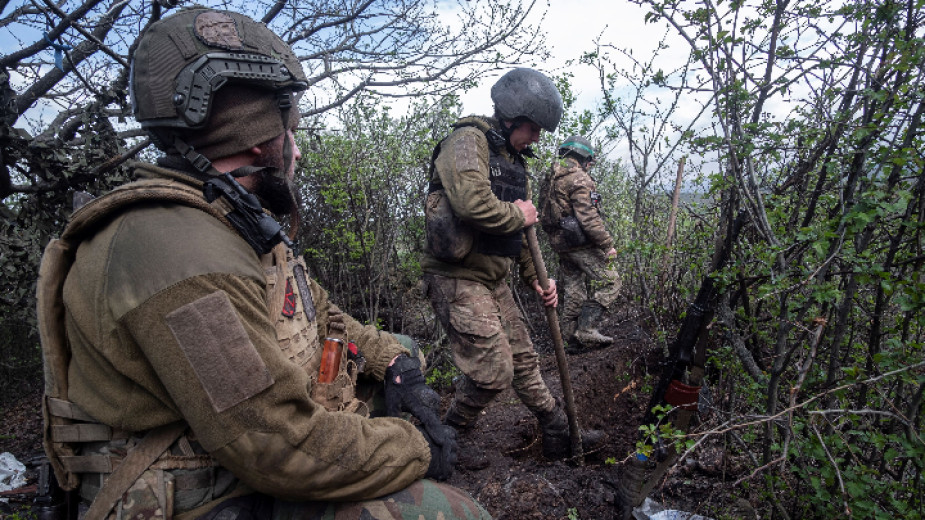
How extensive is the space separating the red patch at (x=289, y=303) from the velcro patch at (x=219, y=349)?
348 millimetres

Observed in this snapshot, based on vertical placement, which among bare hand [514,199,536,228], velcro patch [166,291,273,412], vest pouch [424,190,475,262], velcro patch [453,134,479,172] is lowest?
velcro patch [166,291,273,412]

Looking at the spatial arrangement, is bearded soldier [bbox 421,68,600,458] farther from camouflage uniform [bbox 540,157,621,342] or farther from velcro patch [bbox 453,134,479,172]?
camouflage uniform [bbox 540,157,621,342]

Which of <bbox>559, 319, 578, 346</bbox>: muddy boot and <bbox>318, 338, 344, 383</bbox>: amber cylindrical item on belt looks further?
<bbox>559, 319, 578, 346</bbox>: muddy boot

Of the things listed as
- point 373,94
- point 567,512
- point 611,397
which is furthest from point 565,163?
point 567,512

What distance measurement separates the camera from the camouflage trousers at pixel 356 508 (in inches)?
56.0

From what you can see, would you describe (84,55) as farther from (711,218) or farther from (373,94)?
(711,218)

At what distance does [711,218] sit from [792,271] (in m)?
1.18

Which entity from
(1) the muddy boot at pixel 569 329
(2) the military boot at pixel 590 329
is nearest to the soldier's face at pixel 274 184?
(2) the military boot at pixel 590 329

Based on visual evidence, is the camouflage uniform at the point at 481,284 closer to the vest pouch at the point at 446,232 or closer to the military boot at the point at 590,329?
the vest pouch at the point at 446,232

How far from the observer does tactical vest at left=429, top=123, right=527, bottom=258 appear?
3.44 m

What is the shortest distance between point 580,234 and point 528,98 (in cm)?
289

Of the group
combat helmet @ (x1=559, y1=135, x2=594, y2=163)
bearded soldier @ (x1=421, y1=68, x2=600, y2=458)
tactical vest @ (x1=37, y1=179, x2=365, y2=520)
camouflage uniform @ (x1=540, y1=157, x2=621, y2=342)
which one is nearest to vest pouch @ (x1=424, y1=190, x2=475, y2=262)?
bearded soldier @ (x1=421, y1=68, x2=600, y2=458)

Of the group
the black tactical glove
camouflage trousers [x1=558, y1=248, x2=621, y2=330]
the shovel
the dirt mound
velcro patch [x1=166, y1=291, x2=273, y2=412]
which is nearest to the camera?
velcro patch [x1=166, y1=291, x2=273, y2=412]

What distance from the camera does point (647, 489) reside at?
2.59 metres
